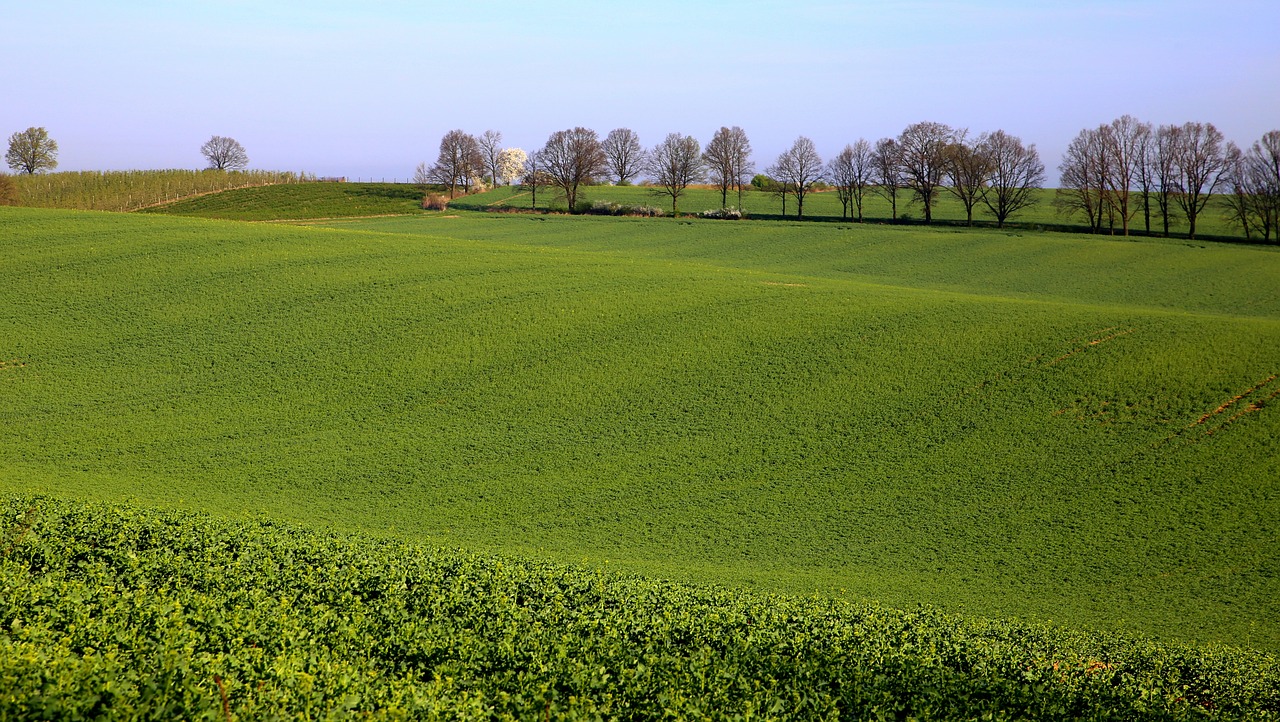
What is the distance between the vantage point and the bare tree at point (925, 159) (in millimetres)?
71562

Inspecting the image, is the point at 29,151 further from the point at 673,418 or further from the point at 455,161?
the point at 673,418

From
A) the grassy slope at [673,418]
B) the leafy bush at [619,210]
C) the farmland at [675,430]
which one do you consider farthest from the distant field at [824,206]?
the grassy slope at [673,418]

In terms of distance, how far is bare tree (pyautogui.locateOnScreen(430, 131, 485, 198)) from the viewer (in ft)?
299

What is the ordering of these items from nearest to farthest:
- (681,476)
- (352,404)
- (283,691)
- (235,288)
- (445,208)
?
(283,691)
(681,476)
(352,404)
(235,288)
(445,208)

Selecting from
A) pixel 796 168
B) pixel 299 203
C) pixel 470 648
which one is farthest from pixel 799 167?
pixel 470 648

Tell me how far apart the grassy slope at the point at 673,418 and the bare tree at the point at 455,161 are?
60306 mm

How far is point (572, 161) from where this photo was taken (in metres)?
79.9

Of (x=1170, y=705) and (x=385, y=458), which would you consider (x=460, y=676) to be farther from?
(x=385, y=458)

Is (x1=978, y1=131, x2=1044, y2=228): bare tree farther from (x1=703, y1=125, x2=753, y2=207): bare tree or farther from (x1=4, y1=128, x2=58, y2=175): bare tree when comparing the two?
(x1=4, y1=128, x2=58, y2=175): bare tree

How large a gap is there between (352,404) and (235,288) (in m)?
10.4

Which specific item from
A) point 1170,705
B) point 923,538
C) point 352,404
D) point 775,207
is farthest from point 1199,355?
point 775,207

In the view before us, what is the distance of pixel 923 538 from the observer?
14625 millimetres

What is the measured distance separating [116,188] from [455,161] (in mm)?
33655

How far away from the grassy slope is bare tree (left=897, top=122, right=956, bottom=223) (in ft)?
149
